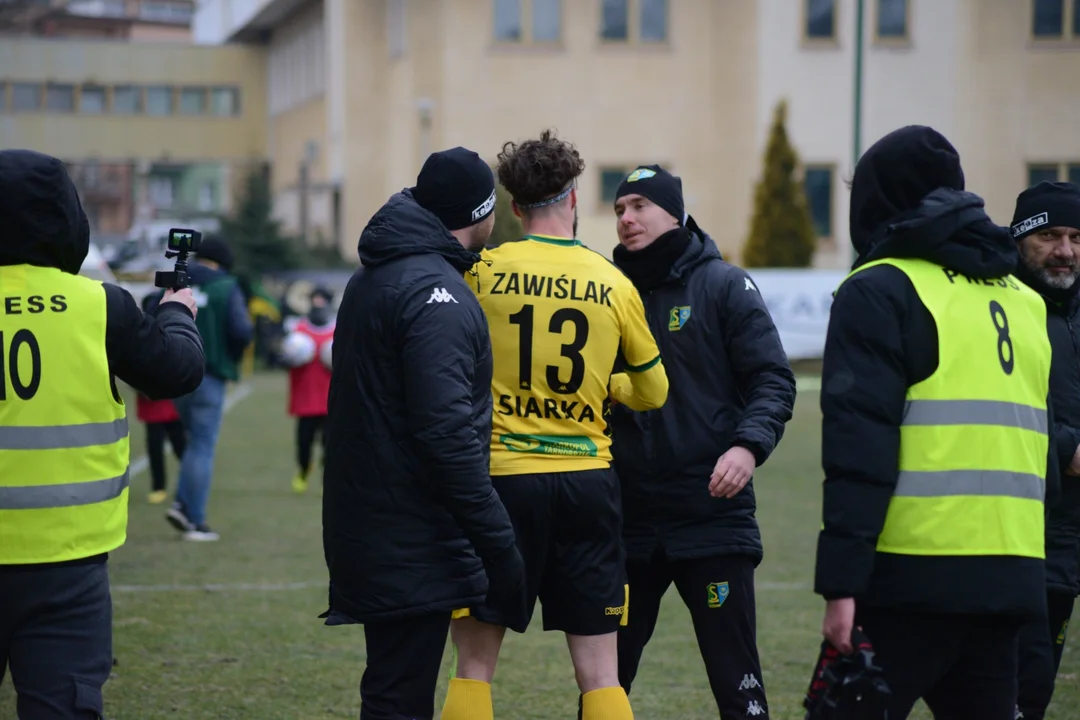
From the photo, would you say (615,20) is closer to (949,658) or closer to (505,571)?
(505,571)

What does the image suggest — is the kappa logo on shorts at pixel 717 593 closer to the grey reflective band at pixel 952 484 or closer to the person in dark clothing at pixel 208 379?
the grey reflective band at pixel 952 484

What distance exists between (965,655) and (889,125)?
3705 cm

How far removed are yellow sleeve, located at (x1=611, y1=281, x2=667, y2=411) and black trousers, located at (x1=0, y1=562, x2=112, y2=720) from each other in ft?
5.92

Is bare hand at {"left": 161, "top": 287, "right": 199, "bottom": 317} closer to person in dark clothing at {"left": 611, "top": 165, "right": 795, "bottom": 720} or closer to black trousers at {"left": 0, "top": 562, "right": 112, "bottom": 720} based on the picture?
black trousers at {"left": 0, "top": 562, "right": 112, "bottom": 720}

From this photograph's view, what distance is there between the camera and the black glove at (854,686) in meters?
3.75

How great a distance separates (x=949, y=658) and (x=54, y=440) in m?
2.38

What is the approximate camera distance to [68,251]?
168 inches

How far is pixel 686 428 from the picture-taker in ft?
17.6

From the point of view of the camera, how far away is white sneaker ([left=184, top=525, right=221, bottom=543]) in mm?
11586

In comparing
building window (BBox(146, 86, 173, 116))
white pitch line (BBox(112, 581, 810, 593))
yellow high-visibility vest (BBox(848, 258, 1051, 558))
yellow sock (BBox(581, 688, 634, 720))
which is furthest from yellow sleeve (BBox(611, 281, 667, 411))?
building window (BBox(146, 86, 173, 116))

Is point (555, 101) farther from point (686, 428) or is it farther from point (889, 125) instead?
point (686, 428)

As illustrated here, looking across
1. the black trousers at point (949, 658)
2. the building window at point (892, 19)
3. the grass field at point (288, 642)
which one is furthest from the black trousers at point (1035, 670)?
the building window at point (892, 19)

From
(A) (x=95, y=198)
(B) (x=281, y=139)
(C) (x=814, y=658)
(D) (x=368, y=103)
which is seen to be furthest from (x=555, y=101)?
(A) (x=95, y=198)

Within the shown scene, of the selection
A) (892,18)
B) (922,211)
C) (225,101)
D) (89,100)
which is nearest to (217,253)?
(922,211)
